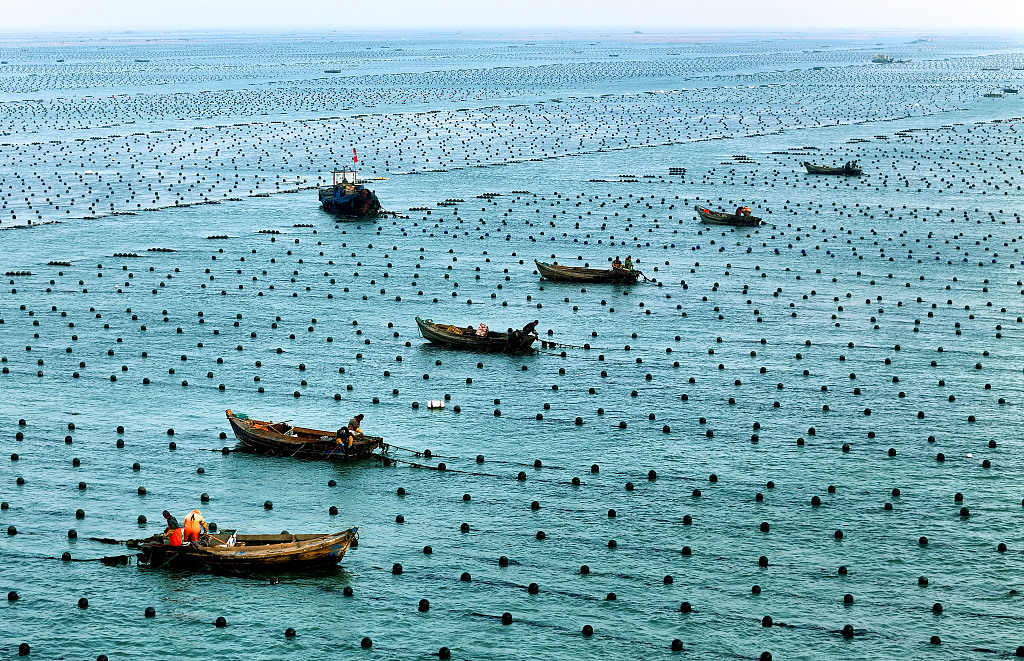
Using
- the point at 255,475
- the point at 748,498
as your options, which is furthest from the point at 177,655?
the point at 748,498

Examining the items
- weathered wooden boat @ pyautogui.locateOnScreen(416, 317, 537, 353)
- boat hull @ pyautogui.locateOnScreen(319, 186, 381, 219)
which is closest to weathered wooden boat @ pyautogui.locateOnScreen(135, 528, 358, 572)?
weathered wooden boat @ pyautogui.locateOnScreen(416, 317, 537, 353)

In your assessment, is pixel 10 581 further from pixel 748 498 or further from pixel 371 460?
pixel 748 498

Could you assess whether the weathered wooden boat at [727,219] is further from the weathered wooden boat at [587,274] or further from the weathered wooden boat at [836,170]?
the weathered wooden boat at [836,170]

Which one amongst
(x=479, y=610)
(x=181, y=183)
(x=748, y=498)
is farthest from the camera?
(x=181, y=183)

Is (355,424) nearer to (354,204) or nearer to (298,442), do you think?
(298,442)

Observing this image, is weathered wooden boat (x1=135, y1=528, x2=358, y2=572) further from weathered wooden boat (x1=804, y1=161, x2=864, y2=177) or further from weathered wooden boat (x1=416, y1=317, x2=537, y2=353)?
weathered wooden boat (x1=804, y1=161, x2=864, y2=177)

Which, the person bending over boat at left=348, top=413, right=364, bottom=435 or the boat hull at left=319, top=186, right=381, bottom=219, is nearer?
the person bending over boat at left=348, top=413, right=364, bottom=435

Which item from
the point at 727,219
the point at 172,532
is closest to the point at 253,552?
the point at 172,532

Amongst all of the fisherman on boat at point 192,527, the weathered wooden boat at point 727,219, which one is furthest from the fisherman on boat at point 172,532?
the weathered wooden boat at point 727,219
